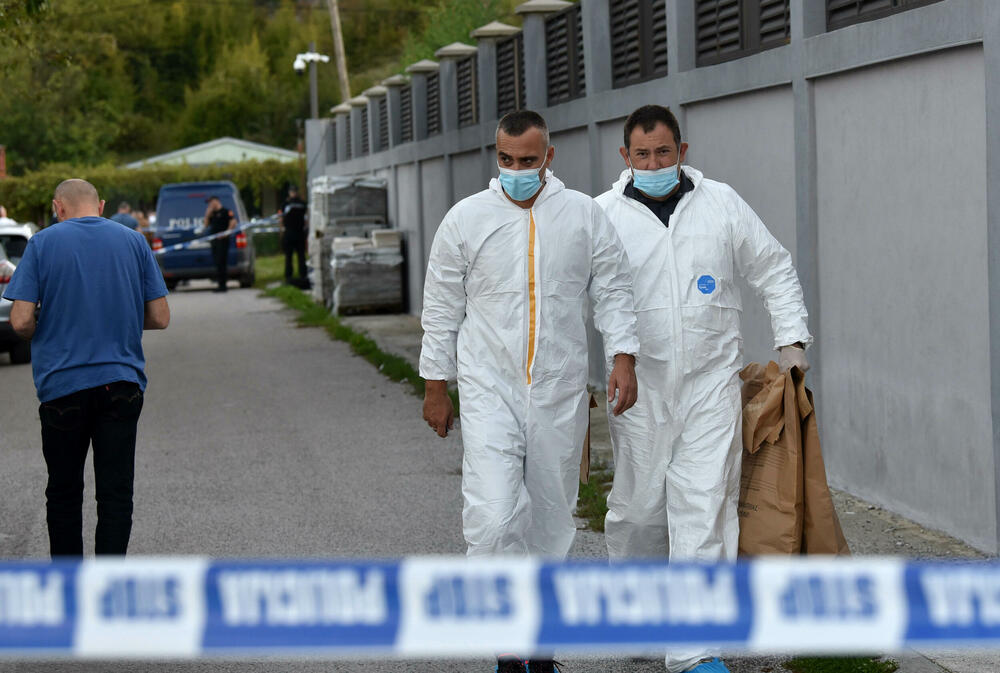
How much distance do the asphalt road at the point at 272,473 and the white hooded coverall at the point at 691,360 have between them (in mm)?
552

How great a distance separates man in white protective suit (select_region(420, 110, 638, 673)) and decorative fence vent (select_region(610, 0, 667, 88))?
5900 mm

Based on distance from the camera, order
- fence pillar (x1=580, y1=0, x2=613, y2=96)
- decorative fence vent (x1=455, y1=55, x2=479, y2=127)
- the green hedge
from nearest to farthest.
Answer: fence pillar (x1=580, y1=0, x2=613, y2=96)
decorative fence vent (x1=455, y1=55, x2=479, y2=127)
the green hedge

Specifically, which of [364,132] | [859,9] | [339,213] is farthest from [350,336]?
[364,132]

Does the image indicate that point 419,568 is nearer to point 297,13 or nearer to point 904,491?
point 904,491

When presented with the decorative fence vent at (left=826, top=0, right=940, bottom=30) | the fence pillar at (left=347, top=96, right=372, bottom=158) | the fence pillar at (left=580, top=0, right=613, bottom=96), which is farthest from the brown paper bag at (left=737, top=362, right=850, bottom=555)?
the fence pillar at (left=347, top=96, right=372, bottom=158)

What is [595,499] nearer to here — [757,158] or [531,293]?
[757,158]

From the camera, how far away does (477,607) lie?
104 inches

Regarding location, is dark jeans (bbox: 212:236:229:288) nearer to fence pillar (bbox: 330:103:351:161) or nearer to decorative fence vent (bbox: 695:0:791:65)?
fence pillar (bbox: 330:103:351:161)

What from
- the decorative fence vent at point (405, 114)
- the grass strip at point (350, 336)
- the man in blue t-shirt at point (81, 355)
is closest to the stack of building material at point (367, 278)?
the grass strip at point (350, 336)

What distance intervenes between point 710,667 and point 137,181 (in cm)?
→ 4375

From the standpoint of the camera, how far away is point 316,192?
23.0 m

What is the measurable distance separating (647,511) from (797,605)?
7.93 feet

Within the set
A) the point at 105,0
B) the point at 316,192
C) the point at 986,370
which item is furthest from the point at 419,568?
the point at 105,0

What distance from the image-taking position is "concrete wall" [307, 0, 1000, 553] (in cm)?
621
